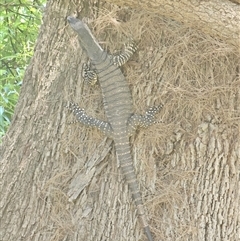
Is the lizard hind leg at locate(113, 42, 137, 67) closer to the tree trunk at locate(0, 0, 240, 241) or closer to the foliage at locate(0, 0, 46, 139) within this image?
the tree trunk at locate(0, 0, 240, 241)

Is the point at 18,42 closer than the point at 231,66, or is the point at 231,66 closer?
the point at 231,66

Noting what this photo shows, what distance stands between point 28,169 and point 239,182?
140 centimetres

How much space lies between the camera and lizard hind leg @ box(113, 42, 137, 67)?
3.44 meters

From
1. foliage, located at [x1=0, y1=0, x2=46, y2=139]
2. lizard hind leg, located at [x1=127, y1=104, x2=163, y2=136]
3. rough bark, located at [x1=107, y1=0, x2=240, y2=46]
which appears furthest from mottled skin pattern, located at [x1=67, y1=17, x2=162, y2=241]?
foliage, located at [x1=0, y1=0, x2=46, y2=139]

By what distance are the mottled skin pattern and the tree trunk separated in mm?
61

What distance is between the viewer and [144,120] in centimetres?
339

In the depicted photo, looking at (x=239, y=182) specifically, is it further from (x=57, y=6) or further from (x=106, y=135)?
(x=57, y=6)

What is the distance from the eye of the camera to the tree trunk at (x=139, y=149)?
326 centimetres

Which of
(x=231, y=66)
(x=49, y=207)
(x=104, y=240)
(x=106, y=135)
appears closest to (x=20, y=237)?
(x=49, y=207)

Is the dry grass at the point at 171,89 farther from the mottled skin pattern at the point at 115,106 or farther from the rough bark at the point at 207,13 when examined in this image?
the rough bark at the point at 207,13

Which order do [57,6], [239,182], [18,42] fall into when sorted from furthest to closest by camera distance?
[18,42] → [57,6] → [239,182]

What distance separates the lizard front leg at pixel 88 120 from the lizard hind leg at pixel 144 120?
0.14 m

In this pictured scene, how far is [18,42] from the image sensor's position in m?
Answer: 5.48

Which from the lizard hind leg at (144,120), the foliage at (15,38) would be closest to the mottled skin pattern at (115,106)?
the lizard hind leg at (144,120)
